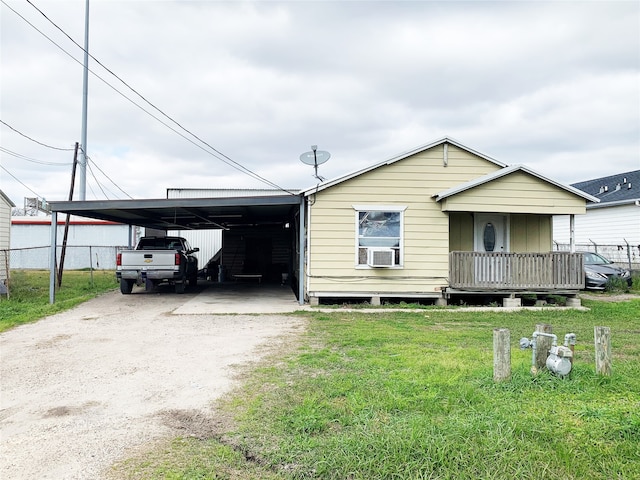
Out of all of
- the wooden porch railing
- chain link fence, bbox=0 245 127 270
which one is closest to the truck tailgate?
the wooden porch railing

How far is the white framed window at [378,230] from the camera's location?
1181 cm

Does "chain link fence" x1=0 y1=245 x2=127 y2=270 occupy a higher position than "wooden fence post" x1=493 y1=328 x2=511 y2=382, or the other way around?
"chain link fence" x1=0 y1=245 x2=127 y2=270

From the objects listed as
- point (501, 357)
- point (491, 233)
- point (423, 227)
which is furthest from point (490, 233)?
point (501, 357)

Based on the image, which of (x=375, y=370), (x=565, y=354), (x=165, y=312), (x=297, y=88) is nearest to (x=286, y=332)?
(x=375, y=370)

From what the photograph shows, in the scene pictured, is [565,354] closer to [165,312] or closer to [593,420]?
[593,420]

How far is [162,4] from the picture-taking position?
10.8m

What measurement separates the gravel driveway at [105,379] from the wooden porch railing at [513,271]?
15.2 ft

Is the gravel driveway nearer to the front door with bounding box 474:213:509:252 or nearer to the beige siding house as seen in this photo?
the beige siding house

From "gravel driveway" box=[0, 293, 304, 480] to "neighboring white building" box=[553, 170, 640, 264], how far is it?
1607 cm

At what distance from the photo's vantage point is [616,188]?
77.8 ft

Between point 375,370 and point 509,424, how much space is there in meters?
1.92

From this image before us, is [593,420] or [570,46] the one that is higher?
[570,46]

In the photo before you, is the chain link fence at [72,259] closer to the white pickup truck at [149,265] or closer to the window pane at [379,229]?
the white pickup truck at [149,265]

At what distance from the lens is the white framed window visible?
465 inches
